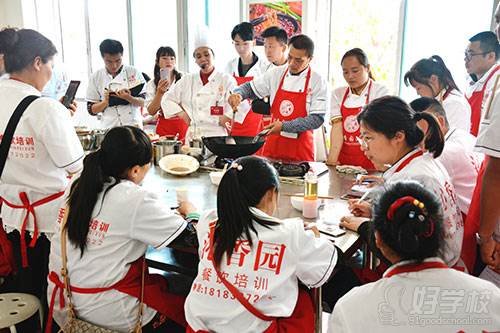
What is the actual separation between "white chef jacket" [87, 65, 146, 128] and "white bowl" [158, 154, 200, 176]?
1736 millimetres

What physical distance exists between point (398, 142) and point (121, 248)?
3.73 feet

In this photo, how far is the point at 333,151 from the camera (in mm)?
3047

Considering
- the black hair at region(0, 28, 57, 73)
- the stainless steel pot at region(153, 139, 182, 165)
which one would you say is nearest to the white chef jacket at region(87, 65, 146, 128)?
the stainless steel pot at region(153, 139, 182, 165)

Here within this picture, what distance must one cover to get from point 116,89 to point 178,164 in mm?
1974

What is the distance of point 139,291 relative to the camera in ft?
5.46

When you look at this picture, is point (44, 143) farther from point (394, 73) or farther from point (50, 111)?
point (394, 73)

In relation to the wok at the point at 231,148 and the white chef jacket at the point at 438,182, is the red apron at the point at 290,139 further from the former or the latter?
the white chef jacket at the point at 438,182

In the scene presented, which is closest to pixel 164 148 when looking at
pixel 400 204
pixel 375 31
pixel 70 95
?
pixel 70 95

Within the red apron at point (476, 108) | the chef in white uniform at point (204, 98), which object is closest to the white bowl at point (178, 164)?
the chef in white uniform at point (204, 98)

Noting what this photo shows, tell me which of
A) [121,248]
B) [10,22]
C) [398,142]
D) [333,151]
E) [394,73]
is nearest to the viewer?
[121,248]

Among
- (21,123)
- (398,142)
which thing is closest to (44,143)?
(21,123)

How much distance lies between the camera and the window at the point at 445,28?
3.82 meters

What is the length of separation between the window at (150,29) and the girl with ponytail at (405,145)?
182 inches

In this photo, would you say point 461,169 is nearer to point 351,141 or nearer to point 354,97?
point 351,141
